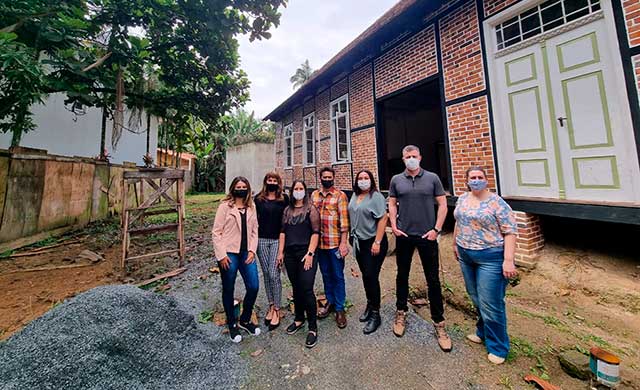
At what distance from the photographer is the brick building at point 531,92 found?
114 inches

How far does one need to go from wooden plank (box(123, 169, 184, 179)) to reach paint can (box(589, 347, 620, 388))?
5.52m

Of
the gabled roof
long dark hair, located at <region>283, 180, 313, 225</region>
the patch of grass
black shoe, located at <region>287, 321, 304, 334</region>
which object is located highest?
the gabled roof

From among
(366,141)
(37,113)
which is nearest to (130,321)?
(366,141)

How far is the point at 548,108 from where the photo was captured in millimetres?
3414

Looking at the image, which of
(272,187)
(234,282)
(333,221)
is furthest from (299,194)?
(234,282)

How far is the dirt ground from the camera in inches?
80.7

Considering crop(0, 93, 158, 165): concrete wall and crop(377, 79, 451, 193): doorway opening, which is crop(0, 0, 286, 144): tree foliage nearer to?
crop(0, 93, 158, 165): concrete wall

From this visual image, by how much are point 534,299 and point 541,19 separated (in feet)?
12.8

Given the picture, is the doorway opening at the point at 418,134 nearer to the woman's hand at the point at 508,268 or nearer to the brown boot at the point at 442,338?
the brown boot at the point at 442,338

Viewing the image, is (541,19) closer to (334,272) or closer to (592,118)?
(592,118)

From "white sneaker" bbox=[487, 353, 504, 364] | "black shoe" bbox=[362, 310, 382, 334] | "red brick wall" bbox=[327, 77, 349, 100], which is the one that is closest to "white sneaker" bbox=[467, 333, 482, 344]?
"white sneaker" bbox=[487, 353, 504, 364]

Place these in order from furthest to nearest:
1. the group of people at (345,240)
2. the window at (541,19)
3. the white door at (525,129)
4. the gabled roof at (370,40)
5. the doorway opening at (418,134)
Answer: the doorway opening at (418,134) → the gabled roof at (370,40) → the white door at (525,129) → the window at (541,19) → the group of people at (345,240)

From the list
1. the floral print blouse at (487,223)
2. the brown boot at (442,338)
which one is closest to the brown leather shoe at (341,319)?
the brown boot at (442,338)

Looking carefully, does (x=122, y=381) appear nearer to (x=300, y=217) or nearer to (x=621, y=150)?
(x=300, y=217)
